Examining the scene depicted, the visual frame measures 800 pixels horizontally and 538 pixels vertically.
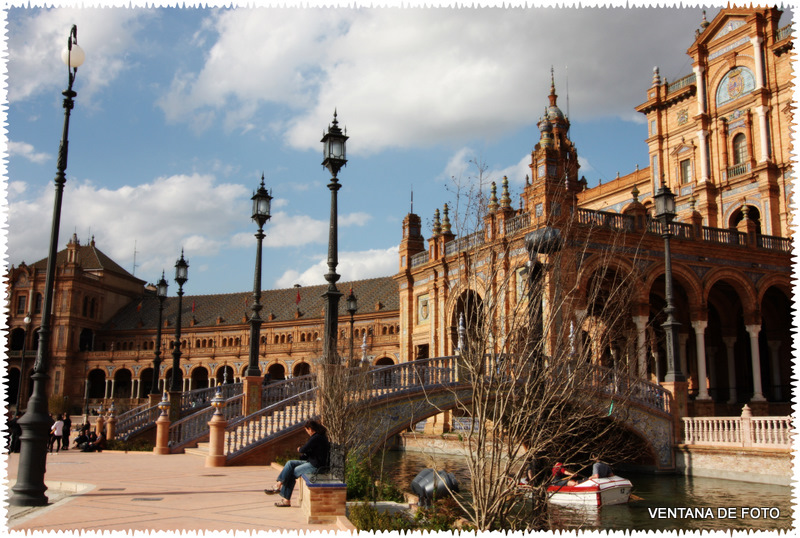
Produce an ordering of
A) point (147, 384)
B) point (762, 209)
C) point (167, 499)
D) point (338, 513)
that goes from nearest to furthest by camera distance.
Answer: point (338, 513) → point (167, 499) → point (762, 209) → point (147, 384)

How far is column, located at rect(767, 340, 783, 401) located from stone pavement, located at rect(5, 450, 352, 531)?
26772mm

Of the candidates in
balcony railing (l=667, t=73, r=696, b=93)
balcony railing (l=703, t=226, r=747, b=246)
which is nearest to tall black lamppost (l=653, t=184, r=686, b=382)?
balcony railing (l=703, t=226, r=747, b=246)

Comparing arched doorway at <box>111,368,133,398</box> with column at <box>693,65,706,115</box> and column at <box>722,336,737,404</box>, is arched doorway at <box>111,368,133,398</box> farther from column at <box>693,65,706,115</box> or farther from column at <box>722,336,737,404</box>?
column at <box>722,336,737,404</box>

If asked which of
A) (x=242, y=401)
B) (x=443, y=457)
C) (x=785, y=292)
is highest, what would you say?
(x=785, y=292)

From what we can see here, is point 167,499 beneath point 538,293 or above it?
beneath

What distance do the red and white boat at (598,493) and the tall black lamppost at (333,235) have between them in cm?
655

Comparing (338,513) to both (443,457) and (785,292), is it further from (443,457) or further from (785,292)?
(785,292)

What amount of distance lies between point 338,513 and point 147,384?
253 feet

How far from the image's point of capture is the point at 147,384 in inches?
3189

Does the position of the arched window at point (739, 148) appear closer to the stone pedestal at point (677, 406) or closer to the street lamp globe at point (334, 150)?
the stone pedestal at point (677, 406)

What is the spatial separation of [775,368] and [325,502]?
1220 inches

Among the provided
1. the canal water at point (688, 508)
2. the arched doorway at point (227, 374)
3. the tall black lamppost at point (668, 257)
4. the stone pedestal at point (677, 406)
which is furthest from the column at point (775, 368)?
the arched doorway at point (227, 374)

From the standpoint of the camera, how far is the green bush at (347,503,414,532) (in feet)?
29.7

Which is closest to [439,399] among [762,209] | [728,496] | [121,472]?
[728,496]
